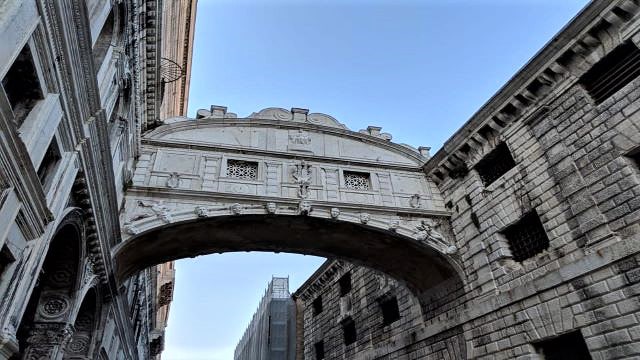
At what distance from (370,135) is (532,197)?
212 inches

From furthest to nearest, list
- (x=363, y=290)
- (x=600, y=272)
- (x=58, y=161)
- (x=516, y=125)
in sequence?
(x=363, y=290), (x=516, y=125), (x=600, y=272), (x=58, y=161)

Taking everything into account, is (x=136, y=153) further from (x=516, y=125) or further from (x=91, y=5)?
(x=516, y=125)

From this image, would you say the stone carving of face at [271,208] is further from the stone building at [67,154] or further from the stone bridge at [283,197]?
the stone building at [67,154]

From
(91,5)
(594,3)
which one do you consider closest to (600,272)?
(594,3)

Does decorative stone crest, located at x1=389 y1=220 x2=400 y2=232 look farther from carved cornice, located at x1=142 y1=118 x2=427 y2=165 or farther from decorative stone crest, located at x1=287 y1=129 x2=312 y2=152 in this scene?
decorative stone crest, located at x1=287 y1=129 x2=312 y2=152

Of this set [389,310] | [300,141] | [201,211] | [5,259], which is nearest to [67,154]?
[5,259]

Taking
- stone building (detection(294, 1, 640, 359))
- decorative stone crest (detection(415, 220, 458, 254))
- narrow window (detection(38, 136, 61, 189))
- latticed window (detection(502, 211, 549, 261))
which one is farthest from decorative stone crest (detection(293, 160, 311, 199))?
narrow window (detection(38, 136, 61, 189))

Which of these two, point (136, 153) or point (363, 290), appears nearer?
point (136, 153)

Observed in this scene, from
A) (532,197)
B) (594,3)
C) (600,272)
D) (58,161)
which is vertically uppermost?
(594,3)

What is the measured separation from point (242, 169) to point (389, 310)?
763 centimetres

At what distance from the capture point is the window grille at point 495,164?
33.5 ft

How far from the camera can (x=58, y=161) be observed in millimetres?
4871

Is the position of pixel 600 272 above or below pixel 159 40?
below

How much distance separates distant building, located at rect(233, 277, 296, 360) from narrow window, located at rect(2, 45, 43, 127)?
71.3ft
